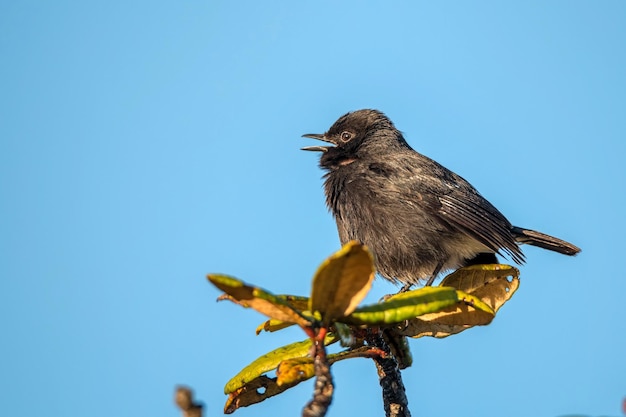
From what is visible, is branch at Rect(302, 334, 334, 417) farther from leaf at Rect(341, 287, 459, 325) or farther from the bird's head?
the bird's head

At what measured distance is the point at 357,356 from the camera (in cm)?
359

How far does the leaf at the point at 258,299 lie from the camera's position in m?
2.49

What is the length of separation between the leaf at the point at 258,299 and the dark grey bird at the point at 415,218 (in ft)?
15.7

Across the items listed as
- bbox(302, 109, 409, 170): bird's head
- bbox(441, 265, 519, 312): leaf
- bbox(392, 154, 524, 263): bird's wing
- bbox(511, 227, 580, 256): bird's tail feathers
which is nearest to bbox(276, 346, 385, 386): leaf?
bbox(441, 265, 519, 312): leaf

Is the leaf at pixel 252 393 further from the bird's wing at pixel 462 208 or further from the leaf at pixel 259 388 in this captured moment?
the bird's wing at pixel 462 208

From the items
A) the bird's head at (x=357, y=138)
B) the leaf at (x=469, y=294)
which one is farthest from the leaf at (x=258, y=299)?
the bird's head at (x=357, y=138)

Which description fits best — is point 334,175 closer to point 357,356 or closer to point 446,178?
point 446,178

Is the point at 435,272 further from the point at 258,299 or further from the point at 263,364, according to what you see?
the point at 258,299

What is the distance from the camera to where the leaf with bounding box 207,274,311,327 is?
98.0 inches

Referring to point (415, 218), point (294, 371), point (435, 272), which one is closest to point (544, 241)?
point (435, 272)

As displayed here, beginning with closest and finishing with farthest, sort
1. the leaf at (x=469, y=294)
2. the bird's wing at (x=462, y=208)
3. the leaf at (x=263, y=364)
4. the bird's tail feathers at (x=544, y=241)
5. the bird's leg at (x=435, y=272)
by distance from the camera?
the leaf at (x=263, y=364)
the leaf at (x=469, y=294)
the bird's wing at (x=462, y=208)
the bird's leg at (x=435, y=272)
the bird's tail feathers at (x=544, y=241)

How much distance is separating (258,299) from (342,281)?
0.32m

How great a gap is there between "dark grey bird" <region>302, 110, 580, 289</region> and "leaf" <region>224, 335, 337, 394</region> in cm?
396

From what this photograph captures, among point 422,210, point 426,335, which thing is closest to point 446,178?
point 422,210
